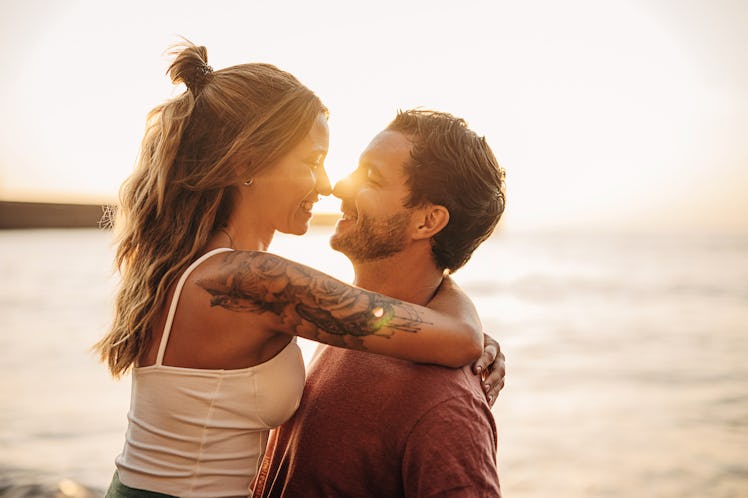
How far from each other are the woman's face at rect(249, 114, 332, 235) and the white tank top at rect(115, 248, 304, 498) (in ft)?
1.31

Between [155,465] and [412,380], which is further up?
[412,380]

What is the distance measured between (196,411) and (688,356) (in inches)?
697

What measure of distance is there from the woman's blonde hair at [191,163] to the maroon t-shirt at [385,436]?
0.67 metres

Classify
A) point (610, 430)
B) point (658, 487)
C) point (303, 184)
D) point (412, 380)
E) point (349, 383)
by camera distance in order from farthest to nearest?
point (610, 430)
point (658, 487)
point (303, 184)
point (349, 383)
point (412, 380)

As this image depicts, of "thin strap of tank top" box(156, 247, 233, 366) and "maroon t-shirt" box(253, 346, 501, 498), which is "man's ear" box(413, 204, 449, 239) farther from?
"thin strap of tank top" box(156, 247, 233, 366)

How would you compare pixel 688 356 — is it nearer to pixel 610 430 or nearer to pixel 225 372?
pixel 610 430

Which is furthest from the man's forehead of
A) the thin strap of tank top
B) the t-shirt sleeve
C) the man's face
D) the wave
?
the wave

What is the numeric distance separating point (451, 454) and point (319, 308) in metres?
0.62

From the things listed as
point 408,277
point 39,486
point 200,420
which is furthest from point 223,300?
point 39,486

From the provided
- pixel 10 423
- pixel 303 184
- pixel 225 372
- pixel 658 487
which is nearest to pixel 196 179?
pixel 303 184

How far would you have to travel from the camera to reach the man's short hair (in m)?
3.07

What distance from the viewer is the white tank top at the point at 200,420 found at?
2.52 meters

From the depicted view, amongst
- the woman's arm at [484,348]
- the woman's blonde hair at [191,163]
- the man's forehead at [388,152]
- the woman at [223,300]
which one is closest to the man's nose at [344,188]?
the man's forehead at [388,152]

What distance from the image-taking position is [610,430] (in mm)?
11484
